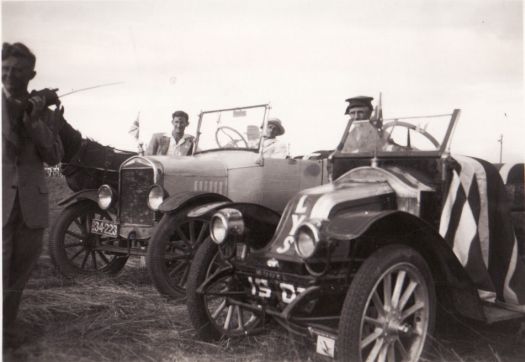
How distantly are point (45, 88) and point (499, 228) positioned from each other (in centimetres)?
325

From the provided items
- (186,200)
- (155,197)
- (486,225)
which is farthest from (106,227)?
(486,225)

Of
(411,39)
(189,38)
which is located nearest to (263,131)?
(189,38)

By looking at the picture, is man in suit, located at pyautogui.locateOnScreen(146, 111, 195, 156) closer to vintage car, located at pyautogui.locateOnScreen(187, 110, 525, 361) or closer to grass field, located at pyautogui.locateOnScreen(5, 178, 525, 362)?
grass field, located at pyautogui.locateOnScreen(5, 178, 525, 362)

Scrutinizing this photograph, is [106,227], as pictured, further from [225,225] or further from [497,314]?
[497,314]

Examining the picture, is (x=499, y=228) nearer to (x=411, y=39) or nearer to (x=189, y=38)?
(x=411, y=39)

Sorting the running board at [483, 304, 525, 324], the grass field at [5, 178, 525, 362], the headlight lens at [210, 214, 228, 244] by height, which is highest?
the headlight lens at [210, 214, 228, 244]

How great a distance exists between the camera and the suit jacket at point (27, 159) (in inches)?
115

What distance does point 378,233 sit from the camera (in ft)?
9.18

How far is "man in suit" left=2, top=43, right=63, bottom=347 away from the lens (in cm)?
293

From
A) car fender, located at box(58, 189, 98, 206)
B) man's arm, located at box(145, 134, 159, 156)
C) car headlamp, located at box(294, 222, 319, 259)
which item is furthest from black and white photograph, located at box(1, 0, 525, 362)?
man's arm, located at box(145, 134, 159, 156)

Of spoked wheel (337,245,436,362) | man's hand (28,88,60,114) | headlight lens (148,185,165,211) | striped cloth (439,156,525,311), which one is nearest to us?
spoked wheel (337,245,436,362)

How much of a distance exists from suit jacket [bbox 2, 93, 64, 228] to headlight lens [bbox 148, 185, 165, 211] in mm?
1734

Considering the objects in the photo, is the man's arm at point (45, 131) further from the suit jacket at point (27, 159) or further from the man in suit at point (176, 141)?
the man in suit at point (176, 141)

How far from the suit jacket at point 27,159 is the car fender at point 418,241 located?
1855 mm
